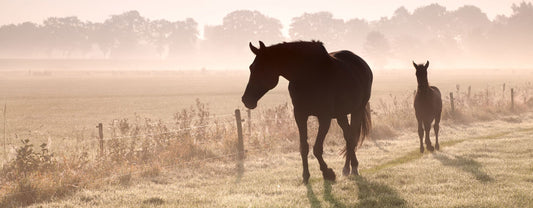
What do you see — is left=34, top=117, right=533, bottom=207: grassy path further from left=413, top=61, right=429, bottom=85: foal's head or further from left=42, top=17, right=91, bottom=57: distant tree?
left=42, top=17, right=91, bottom=57: distant tree

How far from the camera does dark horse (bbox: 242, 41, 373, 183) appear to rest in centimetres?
758

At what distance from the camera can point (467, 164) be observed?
10391 mm

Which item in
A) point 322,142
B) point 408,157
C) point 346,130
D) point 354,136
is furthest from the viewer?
point 408,157

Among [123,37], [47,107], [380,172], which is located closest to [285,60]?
[380,172]

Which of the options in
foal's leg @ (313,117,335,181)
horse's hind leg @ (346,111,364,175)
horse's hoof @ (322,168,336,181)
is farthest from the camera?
horse's hind leg @ (346,111,364,175)

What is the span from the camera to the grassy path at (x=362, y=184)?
7434mm

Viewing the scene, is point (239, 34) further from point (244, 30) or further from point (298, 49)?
point (298, 49)

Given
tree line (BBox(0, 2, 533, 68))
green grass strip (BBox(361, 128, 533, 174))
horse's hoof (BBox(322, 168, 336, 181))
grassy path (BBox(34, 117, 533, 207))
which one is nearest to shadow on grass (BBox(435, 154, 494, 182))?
grassy path (BBox(34, 117, 533, 207))

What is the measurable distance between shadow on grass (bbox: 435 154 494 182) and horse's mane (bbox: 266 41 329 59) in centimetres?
383

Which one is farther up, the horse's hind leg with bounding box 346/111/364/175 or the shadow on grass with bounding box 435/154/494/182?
the horse's hind leg with bounding box 346/111/364/175

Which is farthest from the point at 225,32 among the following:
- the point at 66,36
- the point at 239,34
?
the point at 66,36

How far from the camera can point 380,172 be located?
31.3ft

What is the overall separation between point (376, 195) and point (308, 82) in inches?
84.3

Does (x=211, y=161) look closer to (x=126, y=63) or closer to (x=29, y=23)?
(x=126, y=63)
